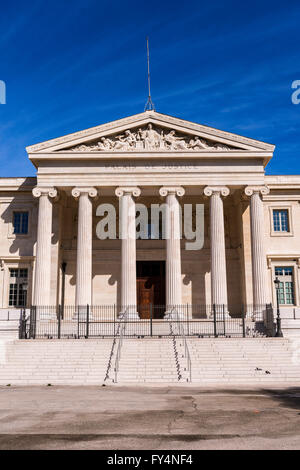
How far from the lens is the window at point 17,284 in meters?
39.2

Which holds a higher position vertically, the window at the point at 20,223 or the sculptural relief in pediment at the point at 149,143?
the sculptural relief in pediment at the point at 149,143

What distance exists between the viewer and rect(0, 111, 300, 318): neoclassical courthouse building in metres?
35.3

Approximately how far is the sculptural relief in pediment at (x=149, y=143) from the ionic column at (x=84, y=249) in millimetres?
3222

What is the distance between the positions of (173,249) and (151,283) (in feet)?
21.5

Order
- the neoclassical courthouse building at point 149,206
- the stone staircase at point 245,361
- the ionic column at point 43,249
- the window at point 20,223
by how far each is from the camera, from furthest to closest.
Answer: the window at point 20,223, the neoclassical courthouse building at point 149,206, the ionic column at point 43,249, the stone staircase at point 245,361

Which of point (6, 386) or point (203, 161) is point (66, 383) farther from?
point (203, 161)

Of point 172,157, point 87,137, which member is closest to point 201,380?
point 172,157

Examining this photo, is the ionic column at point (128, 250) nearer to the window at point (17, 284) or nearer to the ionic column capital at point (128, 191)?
the ionic column capital at point (128, 191)

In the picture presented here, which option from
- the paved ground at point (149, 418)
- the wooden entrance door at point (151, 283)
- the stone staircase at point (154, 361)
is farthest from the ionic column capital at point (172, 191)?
the paved ground at point (149, 418)

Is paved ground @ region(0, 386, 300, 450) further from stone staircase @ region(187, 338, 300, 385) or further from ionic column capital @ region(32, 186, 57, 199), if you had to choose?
ionic column capital @ region(32, 186, 57, 199)

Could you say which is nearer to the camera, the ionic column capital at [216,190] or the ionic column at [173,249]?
the ionic column at [173,249]

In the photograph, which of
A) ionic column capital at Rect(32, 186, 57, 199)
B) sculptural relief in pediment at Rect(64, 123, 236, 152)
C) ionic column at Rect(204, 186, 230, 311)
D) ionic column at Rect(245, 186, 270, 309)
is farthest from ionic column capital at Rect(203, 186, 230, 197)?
ionic column capital at Rect(32, 186, 57, 199)

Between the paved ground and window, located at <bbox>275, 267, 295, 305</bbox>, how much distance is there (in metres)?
19.6

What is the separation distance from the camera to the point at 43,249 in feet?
116
